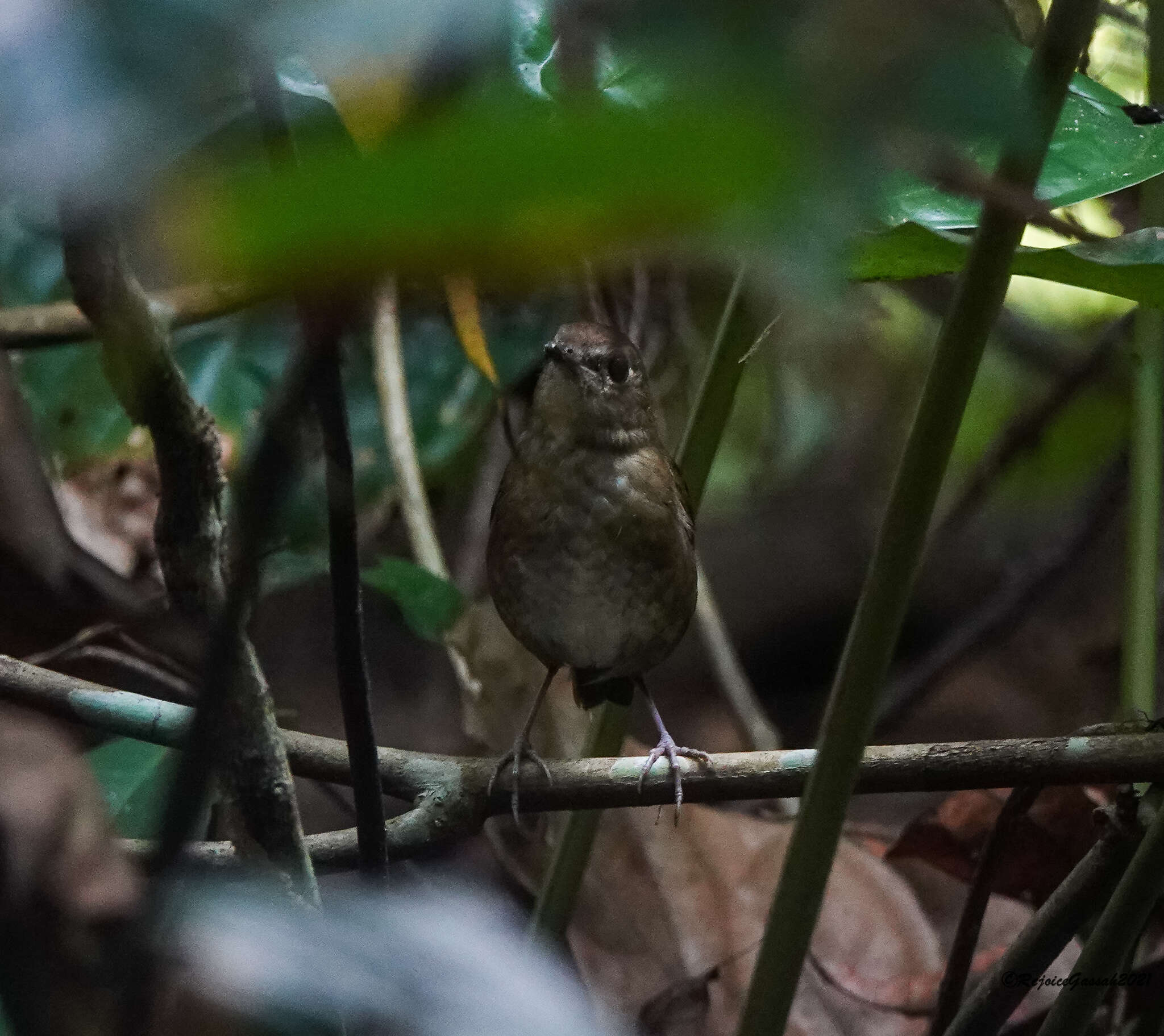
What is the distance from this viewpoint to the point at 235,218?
29 centimetres

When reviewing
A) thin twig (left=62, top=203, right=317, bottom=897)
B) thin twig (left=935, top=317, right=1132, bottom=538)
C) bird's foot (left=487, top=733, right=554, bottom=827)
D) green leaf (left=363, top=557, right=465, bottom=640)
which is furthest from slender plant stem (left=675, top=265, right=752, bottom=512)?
thin twig (left=935, top=317, right=1132, bottom=538)

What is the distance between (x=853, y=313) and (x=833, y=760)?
837 millimetres

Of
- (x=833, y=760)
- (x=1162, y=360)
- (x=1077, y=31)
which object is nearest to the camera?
(x=1077, y=31)

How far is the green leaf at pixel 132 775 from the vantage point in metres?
2.06

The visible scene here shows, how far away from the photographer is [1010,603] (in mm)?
4418

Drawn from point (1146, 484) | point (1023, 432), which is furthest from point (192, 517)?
point (1023, 432)

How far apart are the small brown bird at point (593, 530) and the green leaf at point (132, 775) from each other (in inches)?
26.5

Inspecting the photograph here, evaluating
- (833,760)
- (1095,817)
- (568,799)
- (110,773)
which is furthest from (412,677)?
(833,760)

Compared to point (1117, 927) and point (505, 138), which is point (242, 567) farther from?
point (1117, 927)

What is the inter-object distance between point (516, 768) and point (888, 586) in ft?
2.96

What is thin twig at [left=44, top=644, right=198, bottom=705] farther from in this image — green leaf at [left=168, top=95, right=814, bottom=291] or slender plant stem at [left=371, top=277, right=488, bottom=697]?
green leaf at [left=168, top=95, right=814, bottom=291]

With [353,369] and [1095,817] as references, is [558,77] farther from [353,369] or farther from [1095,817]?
[353,369]

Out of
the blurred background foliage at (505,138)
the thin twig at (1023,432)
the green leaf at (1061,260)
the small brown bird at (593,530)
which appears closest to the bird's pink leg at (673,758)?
the small brown bird at (593,530)

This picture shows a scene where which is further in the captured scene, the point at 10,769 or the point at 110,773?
the point at 110,773
